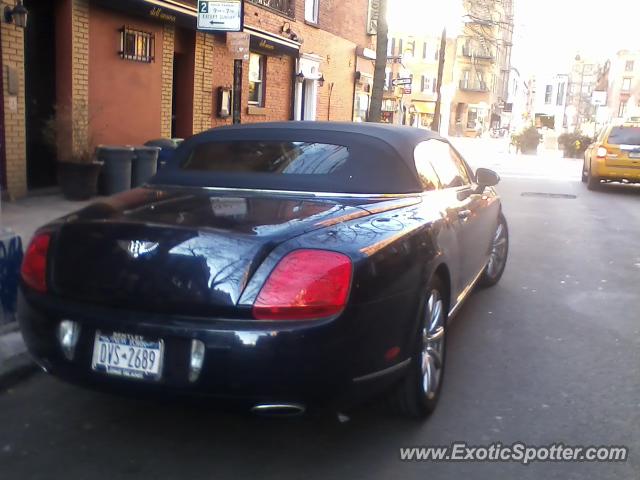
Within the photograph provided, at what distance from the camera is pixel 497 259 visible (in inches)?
274

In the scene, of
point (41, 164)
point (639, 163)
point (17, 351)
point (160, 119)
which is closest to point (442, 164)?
point (17, 351)

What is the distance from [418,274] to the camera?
3646 millimetres

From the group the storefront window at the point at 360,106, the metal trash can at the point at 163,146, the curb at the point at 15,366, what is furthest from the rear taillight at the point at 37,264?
the storefront window at the point at 360,106

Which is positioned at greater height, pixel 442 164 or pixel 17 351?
pixel 442 164

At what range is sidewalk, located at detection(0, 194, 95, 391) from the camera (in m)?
4.34

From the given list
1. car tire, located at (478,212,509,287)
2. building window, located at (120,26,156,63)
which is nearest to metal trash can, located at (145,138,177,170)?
building window, located at (120,26,156,63)

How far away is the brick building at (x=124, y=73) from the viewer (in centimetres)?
1023

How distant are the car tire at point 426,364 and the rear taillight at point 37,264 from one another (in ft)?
5.93

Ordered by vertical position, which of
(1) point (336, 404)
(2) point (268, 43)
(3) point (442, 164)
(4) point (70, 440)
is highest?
(2) point (268, 43)

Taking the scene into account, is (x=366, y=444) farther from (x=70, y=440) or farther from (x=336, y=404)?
(x=70, y=440)

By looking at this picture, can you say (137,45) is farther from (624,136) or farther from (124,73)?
(624,136)

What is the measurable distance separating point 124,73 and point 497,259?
318 inches

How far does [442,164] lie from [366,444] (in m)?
2.34

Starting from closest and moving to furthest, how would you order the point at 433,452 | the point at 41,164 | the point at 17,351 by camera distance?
the point at 433,452 → the point at 17,351 → the point at 41,164
